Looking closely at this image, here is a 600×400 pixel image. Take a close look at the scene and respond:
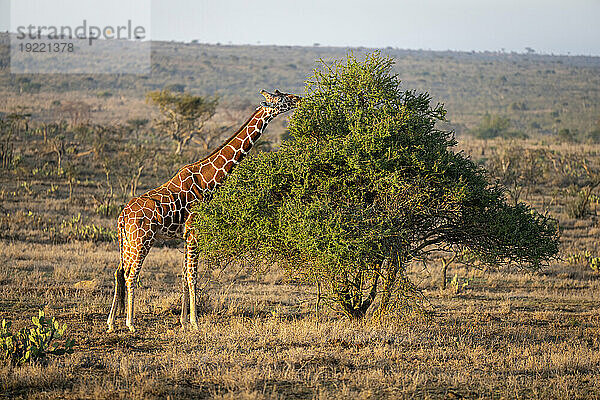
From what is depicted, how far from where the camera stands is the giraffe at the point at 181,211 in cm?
1084

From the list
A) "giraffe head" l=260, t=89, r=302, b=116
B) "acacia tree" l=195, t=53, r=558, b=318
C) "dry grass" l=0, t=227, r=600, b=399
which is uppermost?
"giraffe head" l=260, t=89, r=302, b=116

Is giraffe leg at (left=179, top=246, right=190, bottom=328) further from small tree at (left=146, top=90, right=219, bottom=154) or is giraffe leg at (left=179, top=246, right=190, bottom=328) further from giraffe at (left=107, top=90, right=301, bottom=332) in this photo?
small tree at (left=146, top=90, right=219, bottom=154)

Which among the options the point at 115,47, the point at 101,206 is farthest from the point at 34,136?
the point at 115,47

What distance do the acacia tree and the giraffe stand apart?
14.5 inches

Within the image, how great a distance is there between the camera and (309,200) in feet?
34.3

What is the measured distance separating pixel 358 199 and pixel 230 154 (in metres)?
2.56

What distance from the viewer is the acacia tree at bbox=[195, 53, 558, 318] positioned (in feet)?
32.4

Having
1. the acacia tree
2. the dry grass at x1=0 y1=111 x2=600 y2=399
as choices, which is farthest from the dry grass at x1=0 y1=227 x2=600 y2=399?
the acacia tree

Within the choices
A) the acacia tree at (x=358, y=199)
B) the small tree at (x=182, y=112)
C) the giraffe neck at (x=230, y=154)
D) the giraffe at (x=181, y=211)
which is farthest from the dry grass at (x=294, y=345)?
the small tree at (x=182, y=112)

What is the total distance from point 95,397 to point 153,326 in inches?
156

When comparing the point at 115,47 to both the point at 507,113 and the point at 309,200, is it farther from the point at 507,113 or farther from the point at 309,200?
the point at 309,200

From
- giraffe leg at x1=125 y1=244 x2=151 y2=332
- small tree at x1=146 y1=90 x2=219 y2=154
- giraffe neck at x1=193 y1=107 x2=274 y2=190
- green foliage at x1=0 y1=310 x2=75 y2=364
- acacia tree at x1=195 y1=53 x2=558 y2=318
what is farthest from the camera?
small tree at x1=146 y1=90 x2=219 y2=154

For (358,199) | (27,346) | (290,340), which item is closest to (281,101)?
(358,199)

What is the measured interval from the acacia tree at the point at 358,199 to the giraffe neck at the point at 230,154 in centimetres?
40
